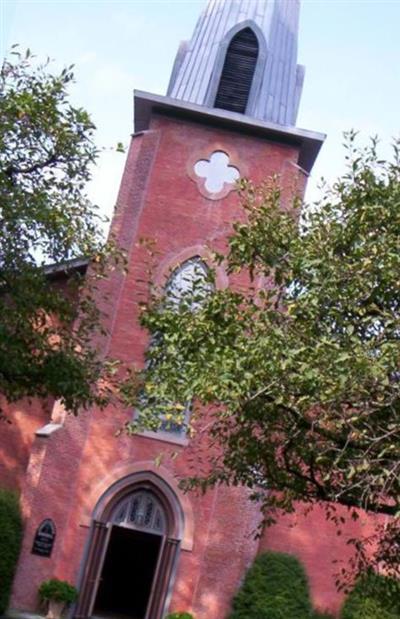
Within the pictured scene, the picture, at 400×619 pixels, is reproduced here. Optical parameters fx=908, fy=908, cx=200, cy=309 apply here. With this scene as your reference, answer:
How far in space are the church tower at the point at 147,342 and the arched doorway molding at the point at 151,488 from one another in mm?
28

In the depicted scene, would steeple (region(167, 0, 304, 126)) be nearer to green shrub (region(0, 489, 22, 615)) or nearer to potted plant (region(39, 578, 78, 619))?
green shrub (region(0, 489, 22, 615))

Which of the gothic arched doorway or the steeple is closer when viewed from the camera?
the gothic arched doorway

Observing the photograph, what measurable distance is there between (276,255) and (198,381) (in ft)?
9.25

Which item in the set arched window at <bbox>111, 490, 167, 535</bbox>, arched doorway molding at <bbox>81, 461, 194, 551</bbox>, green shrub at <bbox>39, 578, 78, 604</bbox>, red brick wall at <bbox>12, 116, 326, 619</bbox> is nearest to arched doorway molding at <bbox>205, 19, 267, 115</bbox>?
red brick wall at <bbox>12, 116, 326, 619</bbox>

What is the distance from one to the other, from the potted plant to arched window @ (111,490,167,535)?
2211 mm

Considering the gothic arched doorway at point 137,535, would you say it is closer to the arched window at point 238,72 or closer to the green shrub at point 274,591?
the green shrub at point 274,591

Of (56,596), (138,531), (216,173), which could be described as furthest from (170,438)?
(216,173)

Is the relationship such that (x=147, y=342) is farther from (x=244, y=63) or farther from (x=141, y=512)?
(x=244, y=63)

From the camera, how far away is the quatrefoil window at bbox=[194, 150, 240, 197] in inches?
970

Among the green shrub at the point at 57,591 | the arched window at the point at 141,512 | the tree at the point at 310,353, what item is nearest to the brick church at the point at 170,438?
the arched window at the point at 141,512

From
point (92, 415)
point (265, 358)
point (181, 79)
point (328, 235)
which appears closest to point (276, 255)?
point (328, 235)

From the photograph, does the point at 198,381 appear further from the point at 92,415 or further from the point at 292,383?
the point at 92,415

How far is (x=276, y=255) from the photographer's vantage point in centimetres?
1364

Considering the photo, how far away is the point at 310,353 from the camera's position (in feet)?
36.9
